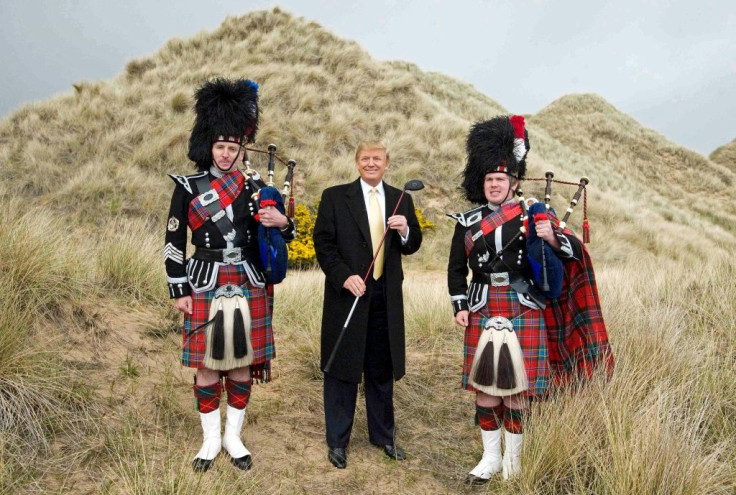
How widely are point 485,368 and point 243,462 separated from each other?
156 cm

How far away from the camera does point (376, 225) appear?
3.55 m

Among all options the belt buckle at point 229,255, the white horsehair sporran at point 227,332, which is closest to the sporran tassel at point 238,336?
the white horsehair sporran at point 227,332

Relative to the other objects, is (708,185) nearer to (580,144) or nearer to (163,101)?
(580,144)

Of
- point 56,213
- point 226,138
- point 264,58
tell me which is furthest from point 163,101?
point 226,138

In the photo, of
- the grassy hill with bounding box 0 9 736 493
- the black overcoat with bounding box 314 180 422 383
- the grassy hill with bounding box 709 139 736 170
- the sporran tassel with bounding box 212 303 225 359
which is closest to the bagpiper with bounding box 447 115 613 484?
the grassy hill with bounding box 0 9 736 493

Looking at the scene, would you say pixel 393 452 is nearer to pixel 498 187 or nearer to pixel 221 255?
pixel 221 255

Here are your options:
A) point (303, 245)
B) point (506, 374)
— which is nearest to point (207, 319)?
point (506, 374)

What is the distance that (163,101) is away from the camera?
15.0 meters

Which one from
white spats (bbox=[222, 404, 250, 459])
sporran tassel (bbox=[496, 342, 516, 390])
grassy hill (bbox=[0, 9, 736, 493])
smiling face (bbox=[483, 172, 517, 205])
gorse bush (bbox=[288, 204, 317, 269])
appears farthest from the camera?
gorse bush (bbox=[288, 204, 317, 269])

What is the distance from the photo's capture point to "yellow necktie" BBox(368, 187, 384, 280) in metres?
3.53

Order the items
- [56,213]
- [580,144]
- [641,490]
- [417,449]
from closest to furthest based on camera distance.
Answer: [641,490] < [417,449] < [56,213] < [580,144]

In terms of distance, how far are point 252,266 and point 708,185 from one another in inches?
1262

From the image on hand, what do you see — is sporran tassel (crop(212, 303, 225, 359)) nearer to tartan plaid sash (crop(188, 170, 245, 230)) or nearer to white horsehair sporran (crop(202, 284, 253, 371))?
white horsehair sporran (crop(202, 284, 253, 371))

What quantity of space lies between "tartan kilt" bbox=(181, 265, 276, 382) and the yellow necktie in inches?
27.6
